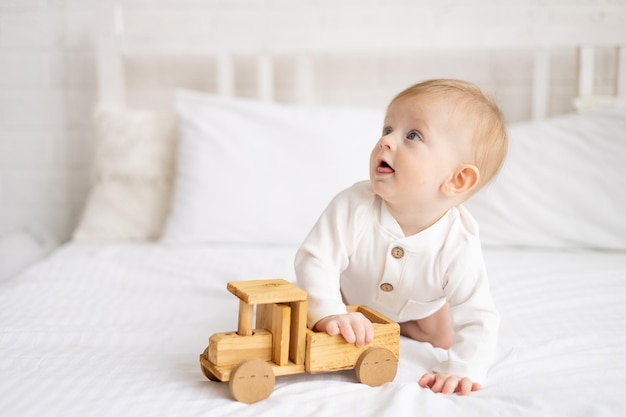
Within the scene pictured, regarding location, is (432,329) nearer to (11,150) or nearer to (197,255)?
(197,255)

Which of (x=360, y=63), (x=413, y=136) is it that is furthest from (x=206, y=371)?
(x=360, y=63)

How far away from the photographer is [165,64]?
7.07 feet

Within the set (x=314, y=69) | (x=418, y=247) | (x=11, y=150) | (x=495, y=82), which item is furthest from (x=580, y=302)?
(x=11, y=150)

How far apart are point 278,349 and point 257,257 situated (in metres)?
0.68

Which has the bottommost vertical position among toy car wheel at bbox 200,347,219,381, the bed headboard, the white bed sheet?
the white bed sheet

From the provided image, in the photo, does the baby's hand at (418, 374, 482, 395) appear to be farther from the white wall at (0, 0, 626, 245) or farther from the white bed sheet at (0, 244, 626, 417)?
the white wall at (0, 0, 626, 245)

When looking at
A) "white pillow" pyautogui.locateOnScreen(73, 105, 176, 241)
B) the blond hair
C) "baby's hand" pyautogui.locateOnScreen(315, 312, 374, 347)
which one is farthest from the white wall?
"baby's hand" pyautogui.locateOnScreen(315, 312, 374, 347)

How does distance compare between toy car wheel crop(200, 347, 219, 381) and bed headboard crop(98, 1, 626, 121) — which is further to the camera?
bed headboard crop(98, 1, 626, 121)

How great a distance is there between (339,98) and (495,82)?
47 cm

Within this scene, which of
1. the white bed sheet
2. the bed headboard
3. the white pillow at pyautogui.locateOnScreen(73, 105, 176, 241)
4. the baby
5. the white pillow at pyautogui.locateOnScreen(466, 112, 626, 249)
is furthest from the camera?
the bed headboard

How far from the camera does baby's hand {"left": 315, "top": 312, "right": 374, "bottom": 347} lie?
90 cm

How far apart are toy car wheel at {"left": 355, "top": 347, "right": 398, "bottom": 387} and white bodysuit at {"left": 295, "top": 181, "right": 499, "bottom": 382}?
3.3 inches

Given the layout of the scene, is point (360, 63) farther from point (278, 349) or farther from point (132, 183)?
point (278, 349)

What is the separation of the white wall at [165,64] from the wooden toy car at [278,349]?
127 centimetres
